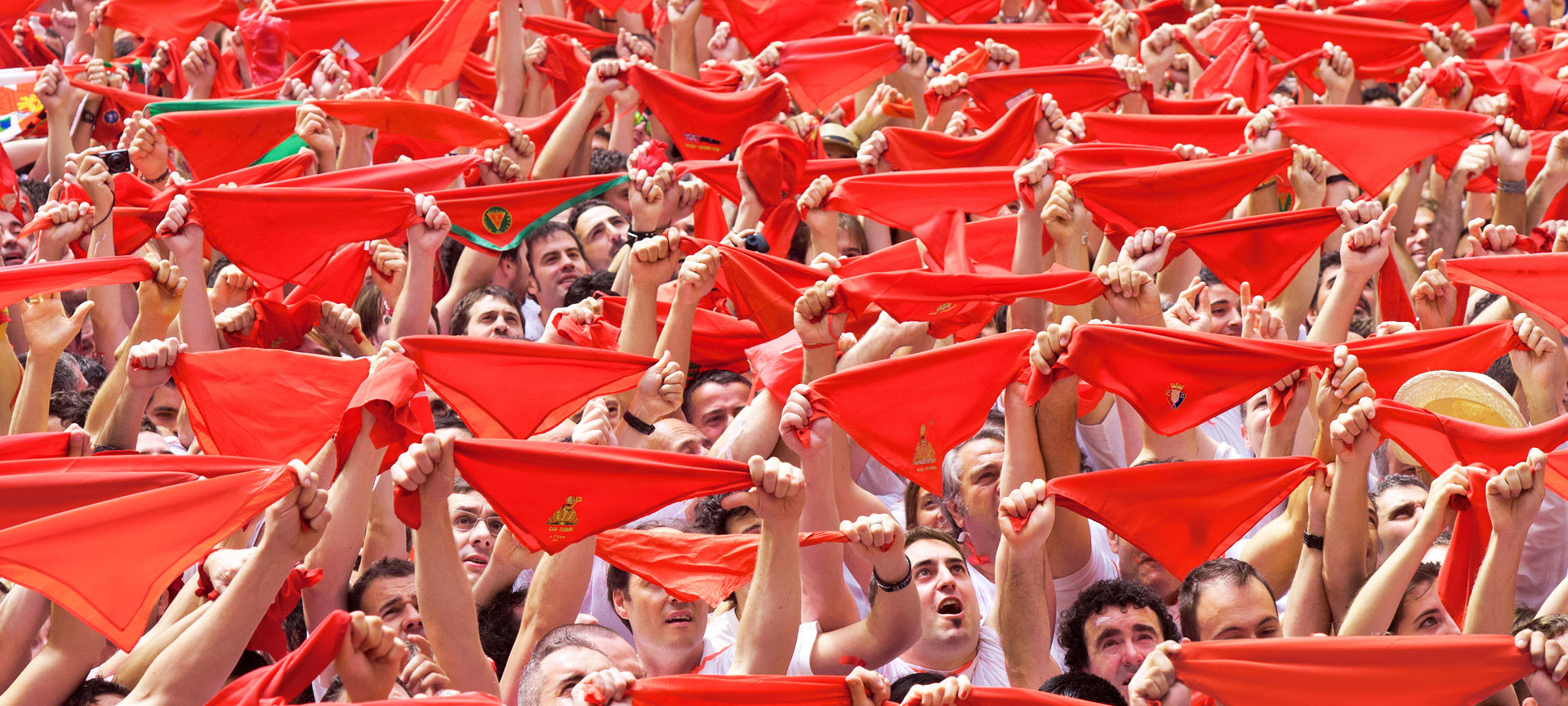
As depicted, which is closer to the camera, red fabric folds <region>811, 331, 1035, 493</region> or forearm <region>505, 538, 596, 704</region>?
forearm <region>505, 538, 596, 704</region>

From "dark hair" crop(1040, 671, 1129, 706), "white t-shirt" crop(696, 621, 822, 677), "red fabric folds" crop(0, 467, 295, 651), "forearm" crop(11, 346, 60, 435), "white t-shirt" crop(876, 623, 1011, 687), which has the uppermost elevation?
"red fabric folds" crop(0, 467, 295, 651)

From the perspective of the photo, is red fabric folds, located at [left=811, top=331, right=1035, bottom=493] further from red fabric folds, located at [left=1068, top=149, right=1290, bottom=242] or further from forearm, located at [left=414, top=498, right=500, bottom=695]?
forearm, located at [left=414, top=498, right=500, bottom=695]

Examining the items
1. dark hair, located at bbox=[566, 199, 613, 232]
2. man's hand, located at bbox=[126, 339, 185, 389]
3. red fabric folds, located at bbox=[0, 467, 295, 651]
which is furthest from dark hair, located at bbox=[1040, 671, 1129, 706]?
dark hair, located at bbox=[566, 199, 613, 232]

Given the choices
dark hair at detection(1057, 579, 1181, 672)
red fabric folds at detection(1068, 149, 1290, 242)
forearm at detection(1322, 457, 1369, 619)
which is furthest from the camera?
red fabric folds at detection(1068, 149, 1290, 242)

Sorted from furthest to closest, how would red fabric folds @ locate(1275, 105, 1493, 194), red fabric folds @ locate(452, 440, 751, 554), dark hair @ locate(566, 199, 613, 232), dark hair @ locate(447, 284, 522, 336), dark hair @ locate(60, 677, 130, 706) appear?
dark hair @ locate(566, 199, 613, 232) → red fabric folds @ locate(1275, 105, 1493, 194) → dark hair @ locate(447, 284, 522, 336) → red fabric folds @ locate(452, 440, 751, 554) → dark hair @ locate(60, 677, 130, 706)

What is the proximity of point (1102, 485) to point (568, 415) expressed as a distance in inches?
63.4

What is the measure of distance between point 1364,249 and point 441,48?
13.7 feet

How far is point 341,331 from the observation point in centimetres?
593

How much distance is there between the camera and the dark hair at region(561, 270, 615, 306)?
6348 millimetres

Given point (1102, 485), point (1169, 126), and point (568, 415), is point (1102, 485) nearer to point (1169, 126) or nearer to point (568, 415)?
point (568, 415)

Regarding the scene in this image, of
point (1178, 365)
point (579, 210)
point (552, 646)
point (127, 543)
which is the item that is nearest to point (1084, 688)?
point (1178, 365)

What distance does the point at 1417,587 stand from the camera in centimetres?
466

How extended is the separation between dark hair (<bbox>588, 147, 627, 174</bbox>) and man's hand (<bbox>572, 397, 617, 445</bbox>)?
7.33ft

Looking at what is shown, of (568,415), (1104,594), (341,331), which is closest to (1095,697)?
(1104,594)
